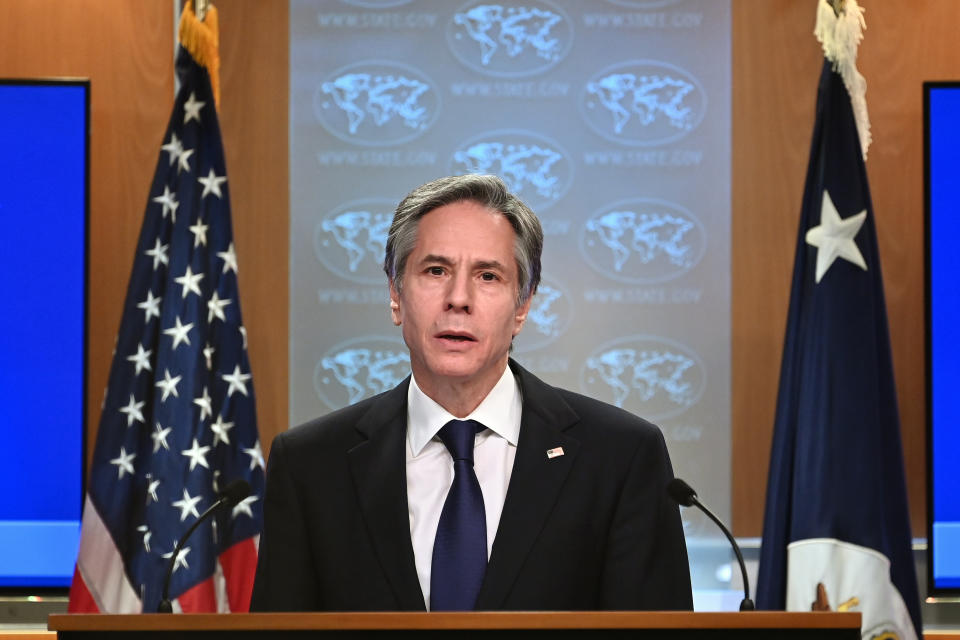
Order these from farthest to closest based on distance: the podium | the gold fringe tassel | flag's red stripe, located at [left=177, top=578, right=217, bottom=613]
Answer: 1. the gold fringe tassel
2. flag's red stripe, located at [left=177, top=578, right=217, bottom=613]
3. the podium

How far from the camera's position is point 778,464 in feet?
12.9

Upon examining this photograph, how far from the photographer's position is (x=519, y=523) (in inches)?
84.2

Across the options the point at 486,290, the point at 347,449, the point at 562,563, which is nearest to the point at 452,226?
the point at 486,290

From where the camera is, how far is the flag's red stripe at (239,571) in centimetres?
388

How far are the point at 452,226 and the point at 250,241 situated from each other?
2347 mm

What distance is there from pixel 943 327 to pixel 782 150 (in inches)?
35.7

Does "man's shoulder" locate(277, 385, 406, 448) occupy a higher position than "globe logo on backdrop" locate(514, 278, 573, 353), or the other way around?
"globe logo on backdrop" locate(514, 278, 573, 353)

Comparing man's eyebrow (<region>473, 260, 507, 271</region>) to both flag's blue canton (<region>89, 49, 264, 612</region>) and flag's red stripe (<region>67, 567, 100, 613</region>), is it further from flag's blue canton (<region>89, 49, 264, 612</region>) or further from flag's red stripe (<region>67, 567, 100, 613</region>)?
flag's red stripe (<region>67, 567, 100, 613</region>)

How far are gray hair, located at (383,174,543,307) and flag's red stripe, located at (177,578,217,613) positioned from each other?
1.97 metres

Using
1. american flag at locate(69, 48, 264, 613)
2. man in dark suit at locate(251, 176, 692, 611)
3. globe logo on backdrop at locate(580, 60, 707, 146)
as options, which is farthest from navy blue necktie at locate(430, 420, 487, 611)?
globe logo on backdrop at locate(580, 60, 707, 146)

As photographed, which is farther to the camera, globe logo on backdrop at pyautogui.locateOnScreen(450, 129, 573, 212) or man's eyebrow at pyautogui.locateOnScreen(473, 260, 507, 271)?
globe logo on backdrop at pyautogui.locateOnScreen(450, 129, 573, 212)

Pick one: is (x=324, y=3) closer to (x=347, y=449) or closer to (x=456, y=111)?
(x=456, y=111)

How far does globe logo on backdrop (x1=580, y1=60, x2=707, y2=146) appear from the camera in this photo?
4.48 m

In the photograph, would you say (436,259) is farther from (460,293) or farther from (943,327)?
(943,327)
